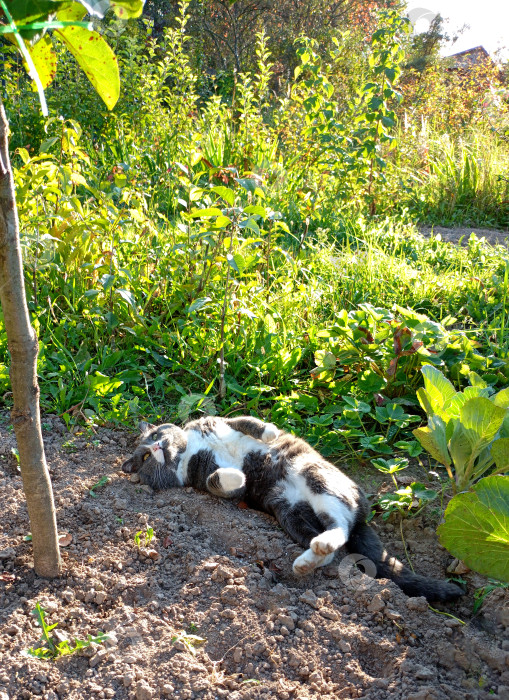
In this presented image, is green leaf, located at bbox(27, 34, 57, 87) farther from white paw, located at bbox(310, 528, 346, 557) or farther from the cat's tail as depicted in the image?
the cat's tail

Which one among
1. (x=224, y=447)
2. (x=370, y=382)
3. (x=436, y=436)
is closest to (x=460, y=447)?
(x=436, y=436)

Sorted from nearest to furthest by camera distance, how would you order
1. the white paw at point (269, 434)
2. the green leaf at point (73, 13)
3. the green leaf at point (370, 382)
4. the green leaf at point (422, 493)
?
the green leaf at point (73, 13) → the green leaf at point (422, 493) → the white paw at point (269, 434) → the green leaf at point (370, 382)

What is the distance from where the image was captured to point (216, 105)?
5.88 metres

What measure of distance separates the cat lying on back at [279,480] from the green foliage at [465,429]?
0.39m

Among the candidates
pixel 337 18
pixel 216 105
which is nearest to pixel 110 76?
pixel 216 105

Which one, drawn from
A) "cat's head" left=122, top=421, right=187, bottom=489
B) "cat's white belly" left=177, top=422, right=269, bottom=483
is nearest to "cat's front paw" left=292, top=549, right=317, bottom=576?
"cat's white belly" left=177, top=422, right=269, bottom=483

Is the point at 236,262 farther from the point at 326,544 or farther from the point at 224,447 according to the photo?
the point at 326,544

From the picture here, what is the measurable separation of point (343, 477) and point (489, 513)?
79cm

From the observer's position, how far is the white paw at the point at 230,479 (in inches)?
91.9

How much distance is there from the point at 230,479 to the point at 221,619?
66cm

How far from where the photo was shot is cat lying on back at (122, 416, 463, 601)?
197 centimetres

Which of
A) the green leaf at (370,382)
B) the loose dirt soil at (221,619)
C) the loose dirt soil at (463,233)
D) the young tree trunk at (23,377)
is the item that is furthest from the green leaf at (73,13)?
the loose dirt soil at (463,233)

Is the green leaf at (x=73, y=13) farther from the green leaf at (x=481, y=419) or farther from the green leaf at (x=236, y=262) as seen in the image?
the green leaf at (x=236, y=262)

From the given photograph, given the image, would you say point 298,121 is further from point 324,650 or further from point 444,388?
point 324,650
